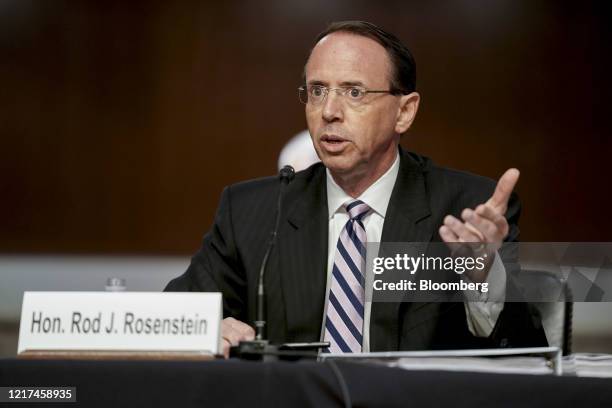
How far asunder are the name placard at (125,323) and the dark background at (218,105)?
3.47m

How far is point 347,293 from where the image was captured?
232cm

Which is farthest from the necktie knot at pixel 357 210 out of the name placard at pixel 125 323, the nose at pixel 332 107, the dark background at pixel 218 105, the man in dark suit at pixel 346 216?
the dark background at pixel 218 105

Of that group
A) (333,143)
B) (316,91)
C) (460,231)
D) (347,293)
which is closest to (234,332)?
(347,293)

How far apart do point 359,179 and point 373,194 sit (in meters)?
0.06

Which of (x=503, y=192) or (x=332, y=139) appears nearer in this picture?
(x=503, y=192)

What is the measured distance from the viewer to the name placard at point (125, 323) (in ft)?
5.15

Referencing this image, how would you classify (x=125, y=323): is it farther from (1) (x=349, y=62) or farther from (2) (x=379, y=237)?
(1) (x=349, y=62)

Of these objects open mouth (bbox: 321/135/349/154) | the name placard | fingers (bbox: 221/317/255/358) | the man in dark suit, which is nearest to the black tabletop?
the name placard

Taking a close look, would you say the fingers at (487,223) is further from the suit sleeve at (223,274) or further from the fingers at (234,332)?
the suit sleeve at (223,274)

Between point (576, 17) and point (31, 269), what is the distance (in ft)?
11.3

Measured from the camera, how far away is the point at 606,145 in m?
4.93

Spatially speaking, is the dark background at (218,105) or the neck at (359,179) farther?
the dark background at (218,105)

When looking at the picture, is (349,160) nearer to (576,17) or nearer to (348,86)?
(348,86)

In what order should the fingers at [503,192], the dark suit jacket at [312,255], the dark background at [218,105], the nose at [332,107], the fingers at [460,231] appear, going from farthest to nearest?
1. the dark background at [218,105]
2. the nose at [332,107]
3. the dark suit jacket at [312,255]
4. the fingers at [503,192]
5. the fingers at [460,231]
